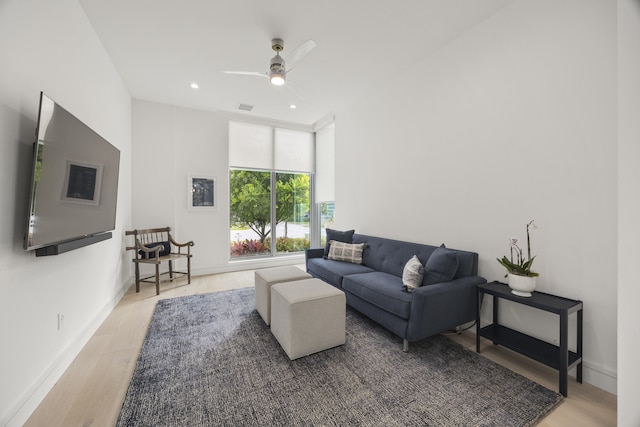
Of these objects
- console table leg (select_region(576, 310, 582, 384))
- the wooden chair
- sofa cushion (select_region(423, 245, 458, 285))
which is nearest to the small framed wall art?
the wooden chair

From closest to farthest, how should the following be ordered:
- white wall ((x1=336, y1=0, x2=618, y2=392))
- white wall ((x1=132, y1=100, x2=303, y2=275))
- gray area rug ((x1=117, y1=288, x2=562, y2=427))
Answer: gray area rug ((x1=117, y1=288, x2=562, y2=427)) < white wall ((x1=336, y1=0, x2=618, y2=392)) < white wall ((x1=132, y1=100, x2=303, y2=275))

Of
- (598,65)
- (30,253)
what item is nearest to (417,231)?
(598,65)

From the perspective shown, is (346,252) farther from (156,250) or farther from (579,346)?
(156,250)

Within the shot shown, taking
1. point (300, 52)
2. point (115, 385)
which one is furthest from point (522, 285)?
point (115, 385)

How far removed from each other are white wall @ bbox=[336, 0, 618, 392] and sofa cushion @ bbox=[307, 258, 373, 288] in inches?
32.6

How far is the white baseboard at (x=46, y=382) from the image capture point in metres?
1.45

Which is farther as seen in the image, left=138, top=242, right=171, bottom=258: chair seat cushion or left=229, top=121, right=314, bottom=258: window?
left=229, top=121, right=314, bottom=258: window

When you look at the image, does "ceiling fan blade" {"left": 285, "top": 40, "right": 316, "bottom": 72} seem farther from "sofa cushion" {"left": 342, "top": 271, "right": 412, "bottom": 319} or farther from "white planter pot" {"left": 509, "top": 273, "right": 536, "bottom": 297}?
"white planter pot" {"left": 509, "top": 273, "right": 536, "bottom": 297}

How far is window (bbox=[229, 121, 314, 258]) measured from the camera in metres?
5.27

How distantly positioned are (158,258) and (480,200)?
420cm

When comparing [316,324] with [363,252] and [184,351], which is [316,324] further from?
[363,252]

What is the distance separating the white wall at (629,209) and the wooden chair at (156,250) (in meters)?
4.49

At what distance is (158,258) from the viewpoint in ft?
12.4

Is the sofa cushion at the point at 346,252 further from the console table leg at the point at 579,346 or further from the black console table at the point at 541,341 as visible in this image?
the console table leg at the point at 579,346
